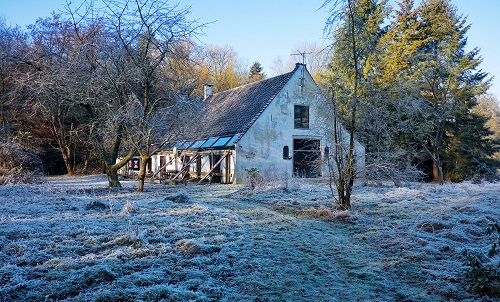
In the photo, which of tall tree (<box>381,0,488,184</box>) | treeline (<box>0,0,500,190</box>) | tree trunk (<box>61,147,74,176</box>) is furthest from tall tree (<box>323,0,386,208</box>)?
tree trunk (<box>61,147,74,176</box>)

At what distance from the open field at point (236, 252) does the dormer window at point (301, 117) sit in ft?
37.0

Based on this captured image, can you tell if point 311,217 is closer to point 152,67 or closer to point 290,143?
point 152,67

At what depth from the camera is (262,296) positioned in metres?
3.34

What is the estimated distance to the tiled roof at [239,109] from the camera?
17.8m

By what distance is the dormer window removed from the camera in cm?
1895

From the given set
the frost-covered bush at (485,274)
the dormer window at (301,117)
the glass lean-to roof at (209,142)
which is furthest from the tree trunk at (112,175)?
the frost-covered bush at (485,274)

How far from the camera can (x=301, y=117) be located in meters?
19.1

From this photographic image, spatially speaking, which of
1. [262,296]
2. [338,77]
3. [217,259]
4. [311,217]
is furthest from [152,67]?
[262,296]

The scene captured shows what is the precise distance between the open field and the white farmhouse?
29.1ft

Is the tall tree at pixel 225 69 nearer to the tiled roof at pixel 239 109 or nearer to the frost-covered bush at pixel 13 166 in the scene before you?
the tiled roof at pixel 239 109

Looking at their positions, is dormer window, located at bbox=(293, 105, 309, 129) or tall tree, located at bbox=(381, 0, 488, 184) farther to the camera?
tall tree, located at bbox=(381, 0, 488, 184)

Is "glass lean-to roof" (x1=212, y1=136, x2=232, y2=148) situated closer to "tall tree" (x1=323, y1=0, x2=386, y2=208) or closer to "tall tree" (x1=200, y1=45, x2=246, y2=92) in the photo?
"tall tree" (x1=323, y1=0, x2=386, y2=208)

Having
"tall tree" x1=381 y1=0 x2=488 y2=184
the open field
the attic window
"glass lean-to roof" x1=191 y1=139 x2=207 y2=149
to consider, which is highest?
"tall tree" x1=381 y1=0 x2=488 y2=184

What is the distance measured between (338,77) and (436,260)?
4.83 meters
